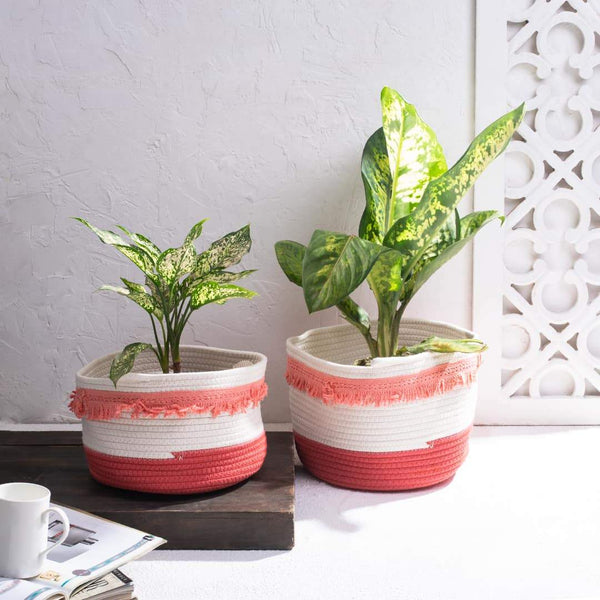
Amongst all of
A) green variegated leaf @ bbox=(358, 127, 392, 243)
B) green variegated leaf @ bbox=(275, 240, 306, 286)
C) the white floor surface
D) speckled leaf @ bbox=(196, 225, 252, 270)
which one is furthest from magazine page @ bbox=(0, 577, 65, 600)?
green variegated leaf @ bbox=(358, 127, 392, 243)

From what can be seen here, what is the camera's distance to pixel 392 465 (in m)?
1.24

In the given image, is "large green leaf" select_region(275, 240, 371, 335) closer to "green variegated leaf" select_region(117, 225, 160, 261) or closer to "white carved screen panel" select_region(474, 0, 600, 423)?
"green variegated leaf" select_region(117, 225, 160, 261)

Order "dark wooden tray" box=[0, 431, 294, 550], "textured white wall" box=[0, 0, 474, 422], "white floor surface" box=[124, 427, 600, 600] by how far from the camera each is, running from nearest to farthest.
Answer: "white floor surface" box=[124, 427, 600, 600], "dark wooden tray" box=[0, 431, 294, 550], "textured white wall" box=[0, 0, 474, 422]

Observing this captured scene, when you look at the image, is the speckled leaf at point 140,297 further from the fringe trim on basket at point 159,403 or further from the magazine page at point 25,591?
the magazine page at point 25,591

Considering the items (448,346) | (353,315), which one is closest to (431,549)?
(448,346)

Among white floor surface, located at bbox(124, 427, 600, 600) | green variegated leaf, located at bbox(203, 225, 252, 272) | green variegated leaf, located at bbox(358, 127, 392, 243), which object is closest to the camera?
white floor surface, located at bbox(124, 427, 600, 600)

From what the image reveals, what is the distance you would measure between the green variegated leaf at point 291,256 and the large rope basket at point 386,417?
0.13 m

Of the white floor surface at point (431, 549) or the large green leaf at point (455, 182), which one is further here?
the large green leaf at point (455, 182)

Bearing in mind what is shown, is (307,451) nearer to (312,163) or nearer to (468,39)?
(312,163)

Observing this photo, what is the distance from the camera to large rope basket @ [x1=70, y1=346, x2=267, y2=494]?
43.4 inches

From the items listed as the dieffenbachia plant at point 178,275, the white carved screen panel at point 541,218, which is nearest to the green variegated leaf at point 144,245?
the dieffenbachia plant at point 178,275

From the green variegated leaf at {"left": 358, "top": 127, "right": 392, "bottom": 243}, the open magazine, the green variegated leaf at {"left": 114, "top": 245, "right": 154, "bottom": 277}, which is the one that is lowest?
the open magazine

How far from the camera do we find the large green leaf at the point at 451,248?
1219 millimetres

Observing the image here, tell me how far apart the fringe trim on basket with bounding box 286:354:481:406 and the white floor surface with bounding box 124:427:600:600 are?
17 centimetres
